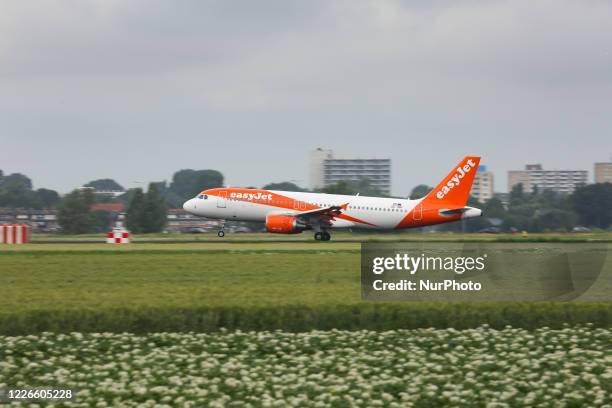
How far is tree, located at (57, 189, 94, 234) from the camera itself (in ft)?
335

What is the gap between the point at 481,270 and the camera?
70.3ft

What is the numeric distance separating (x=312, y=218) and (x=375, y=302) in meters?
36.6

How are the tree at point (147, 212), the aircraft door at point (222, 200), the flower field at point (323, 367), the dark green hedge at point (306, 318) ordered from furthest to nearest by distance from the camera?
the tree at point (147, 212)
the aircraft door at point (222, 200)
the dark green hedge at point (306, 318)
the flower field at point (323, 367)

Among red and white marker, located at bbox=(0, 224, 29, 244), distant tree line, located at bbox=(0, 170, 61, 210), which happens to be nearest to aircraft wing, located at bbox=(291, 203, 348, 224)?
red and white marker, located at bbox=(0, 224, 29, 244)

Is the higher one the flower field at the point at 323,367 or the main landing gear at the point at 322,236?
the main landing gear at the point at 322,236

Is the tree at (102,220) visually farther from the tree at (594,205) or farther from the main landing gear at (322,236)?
the tree at (594,205)

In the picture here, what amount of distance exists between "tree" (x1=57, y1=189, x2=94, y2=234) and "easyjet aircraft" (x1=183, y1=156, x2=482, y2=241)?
150ft

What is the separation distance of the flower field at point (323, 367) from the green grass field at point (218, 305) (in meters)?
0.68

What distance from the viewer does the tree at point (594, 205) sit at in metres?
122

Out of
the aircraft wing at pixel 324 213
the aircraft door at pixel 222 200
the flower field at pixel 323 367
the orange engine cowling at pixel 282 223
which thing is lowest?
the flower field at pixel 323 367

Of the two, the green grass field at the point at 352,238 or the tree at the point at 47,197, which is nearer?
the green grass field at the point at 352,238

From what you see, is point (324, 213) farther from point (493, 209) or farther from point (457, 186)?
point (493, 209)

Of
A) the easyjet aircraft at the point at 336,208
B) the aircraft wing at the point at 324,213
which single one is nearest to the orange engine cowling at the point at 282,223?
the easyjet aircraft at the point at 336,208

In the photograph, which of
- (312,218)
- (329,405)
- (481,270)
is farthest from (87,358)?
(312,218)
